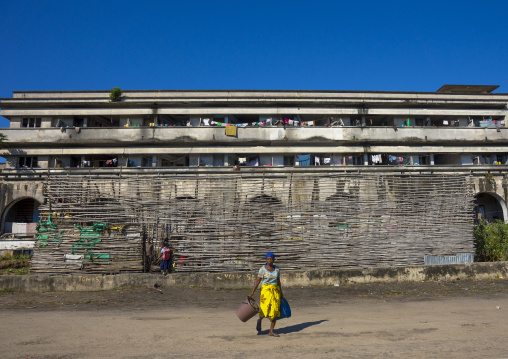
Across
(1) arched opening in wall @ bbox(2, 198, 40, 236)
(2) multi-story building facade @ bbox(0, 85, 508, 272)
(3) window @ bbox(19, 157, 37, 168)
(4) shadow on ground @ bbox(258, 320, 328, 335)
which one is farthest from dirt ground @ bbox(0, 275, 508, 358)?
(3) window @ bbox(19, 157, 37, 168)

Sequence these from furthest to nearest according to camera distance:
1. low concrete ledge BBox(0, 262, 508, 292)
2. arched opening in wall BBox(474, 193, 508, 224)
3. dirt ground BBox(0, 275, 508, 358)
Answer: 1. arched opening in wall BBox(474, 193, 508, 224)
2. low concrete ledge BBox(0, 262, 508, 292)
3. dirt ground BBox(0, 275, 508, 358)

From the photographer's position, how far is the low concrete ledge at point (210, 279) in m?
10.9

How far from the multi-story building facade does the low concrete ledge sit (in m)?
17.2

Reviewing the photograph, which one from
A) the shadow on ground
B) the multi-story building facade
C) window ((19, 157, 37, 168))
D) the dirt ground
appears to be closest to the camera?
the dirt ground

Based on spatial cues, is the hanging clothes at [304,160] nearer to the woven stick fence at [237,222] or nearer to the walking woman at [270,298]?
the woven stick fence at [237,222]

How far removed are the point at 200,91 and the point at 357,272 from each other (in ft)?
79.8

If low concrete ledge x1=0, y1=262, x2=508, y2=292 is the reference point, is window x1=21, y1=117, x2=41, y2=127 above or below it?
above

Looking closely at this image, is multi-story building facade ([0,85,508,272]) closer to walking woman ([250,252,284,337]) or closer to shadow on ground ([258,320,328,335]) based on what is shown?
shadow on ground ([258,320,328,335])

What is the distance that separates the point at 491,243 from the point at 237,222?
9.20 metres

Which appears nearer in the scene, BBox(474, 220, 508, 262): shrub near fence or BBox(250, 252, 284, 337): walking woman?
BBox(250, 252, 284, 337): walking woman

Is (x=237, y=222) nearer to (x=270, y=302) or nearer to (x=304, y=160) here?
(x=270, y=302)

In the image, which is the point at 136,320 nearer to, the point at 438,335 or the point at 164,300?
the point at 164,300

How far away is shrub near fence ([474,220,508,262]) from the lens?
13.1 metres

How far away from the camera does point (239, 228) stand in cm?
1128
